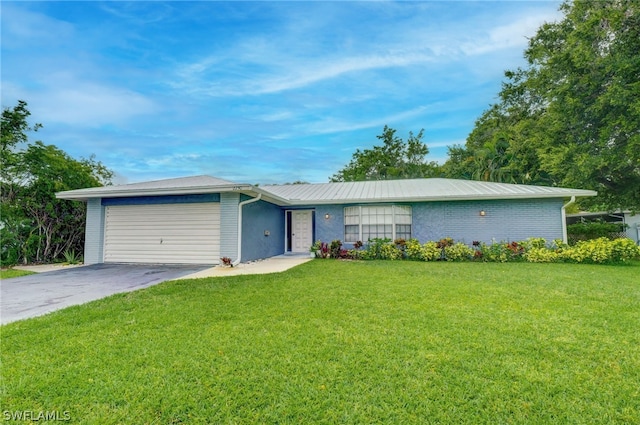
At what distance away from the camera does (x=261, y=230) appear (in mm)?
11516

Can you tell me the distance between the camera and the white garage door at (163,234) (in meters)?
9.98

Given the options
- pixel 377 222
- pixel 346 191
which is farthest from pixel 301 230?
pixel 377 222

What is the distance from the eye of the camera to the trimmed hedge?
9.73 metres

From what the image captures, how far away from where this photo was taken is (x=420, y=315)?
4371 millimetres

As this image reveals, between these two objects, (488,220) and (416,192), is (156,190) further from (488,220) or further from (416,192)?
(488,220)

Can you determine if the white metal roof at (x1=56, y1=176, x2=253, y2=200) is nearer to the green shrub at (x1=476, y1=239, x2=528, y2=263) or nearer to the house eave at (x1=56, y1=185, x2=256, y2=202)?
the house eave at (x1=56, y1=185, x2=256, y2=202)

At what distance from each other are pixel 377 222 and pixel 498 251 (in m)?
4.36

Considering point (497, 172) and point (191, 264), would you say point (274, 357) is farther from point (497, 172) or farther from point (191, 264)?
point (497, 172)

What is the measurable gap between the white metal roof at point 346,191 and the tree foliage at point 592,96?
3.88 m

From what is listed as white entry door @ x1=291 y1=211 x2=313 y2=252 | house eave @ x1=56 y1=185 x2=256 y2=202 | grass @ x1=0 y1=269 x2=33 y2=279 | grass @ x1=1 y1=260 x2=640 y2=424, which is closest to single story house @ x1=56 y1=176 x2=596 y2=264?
house eave @ x1=56 y1=185 x2=256 y2=202

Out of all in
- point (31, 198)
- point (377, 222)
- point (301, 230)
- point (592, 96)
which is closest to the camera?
point (31, 198)

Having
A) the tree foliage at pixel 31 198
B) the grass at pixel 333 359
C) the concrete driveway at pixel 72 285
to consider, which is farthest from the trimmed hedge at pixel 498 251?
the tree foliage at pixel 31 198

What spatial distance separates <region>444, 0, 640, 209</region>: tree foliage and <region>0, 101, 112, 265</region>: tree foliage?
20070mm

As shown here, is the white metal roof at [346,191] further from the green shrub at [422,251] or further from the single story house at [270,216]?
the green shrub at [422,251]
